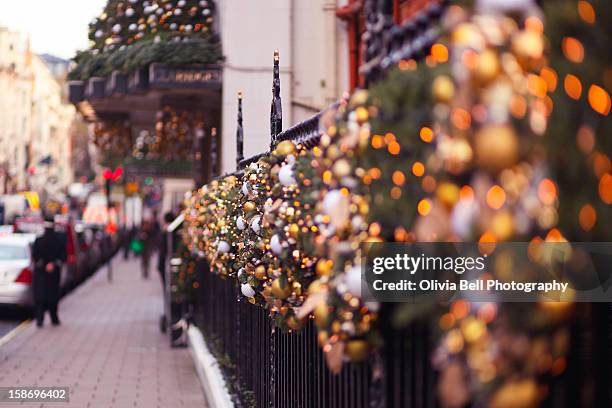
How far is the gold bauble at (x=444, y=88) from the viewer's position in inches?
97.7

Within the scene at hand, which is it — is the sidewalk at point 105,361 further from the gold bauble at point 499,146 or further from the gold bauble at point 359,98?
the gold bauble at point 499,146

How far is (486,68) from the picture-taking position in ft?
7.65

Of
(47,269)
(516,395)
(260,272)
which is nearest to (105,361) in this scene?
(47,269)

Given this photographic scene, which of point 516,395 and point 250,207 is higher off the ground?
point 250,207

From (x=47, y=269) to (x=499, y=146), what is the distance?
16692 mm

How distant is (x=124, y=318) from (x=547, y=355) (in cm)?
1842

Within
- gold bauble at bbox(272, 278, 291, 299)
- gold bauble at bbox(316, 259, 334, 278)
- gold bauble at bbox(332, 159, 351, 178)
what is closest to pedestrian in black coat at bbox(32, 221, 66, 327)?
gold bauble at bbox(272, 278, 291, 299)

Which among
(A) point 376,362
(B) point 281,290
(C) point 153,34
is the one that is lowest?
(A) point 376,362

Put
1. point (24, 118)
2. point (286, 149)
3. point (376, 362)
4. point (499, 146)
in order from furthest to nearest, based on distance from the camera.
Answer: point (24, 118)
point (286, 149)
point (376, 362)
point (499, 146)

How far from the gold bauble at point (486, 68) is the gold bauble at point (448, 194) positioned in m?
0.29

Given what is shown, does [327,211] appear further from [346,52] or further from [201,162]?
[201,162]

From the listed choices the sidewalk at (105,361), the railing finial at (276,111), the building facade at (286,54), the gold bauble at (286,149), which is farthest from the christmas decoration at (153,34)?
the gold bauble at (286,149)

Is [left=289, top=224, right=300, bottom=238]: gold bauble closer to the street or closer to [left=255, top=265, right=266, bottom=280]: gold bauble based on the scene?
[left=255, top=265, right=266, bottom=280]: gold bauble

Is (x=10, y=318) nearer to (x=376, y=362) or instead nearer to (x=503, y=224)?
(x=376, y=362)
